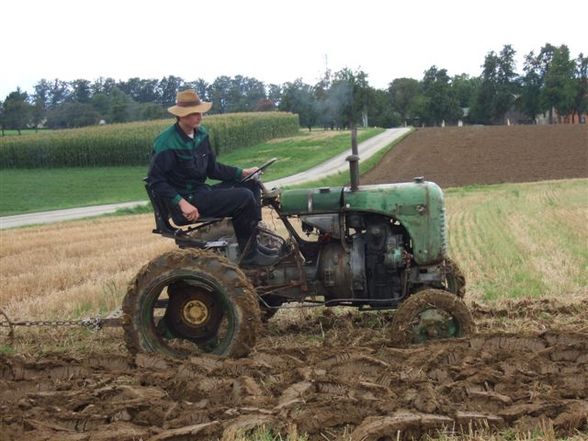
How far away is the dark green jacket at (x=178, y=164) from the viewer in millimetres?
5828

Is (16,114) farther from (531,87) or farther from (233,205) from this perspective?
(233,205)

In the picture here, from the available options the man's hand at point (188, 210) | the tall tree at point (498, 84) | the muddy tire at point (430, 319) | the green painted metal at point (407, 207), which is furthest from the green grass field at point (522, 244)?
the tall tree at point (498, 84)

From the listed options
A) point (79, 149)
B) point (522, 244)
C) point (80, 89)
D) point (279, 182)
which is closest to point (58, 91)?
point (80, 89)

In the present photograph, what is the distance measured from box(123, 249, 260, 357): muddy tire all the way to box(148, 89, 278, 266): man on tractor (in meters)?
0.38

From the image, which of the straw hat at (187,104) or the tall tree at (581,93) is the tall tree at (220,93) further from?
the straw hat at (187,104)

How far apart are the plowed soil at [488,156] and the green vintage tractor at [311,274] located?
95.4 feet

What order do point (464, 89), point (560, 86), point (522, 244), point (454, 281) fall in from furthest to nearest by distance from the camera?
point (464, 89) → point (560, 86) → point (522, 244) → point (454, 281)

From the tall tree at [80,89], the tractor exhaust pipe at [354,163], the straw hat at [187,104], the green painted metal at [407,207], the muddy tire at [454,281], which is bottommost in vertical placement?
the muddy tire at [454,281]

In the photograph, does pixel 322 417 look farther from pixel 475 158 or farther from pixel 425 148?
pixel 425 148

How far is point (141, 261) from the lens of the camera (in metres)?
12.6

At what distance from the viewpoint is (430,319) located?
5.66m

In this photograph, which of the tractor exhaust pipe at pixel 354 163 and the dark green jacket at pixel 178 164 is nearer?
the tractor exhaust pipe at pixel 354 163

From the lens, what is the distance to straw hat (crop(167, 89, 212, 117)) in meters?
5.93

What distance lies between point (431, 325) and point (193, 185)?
2221 millimetres
